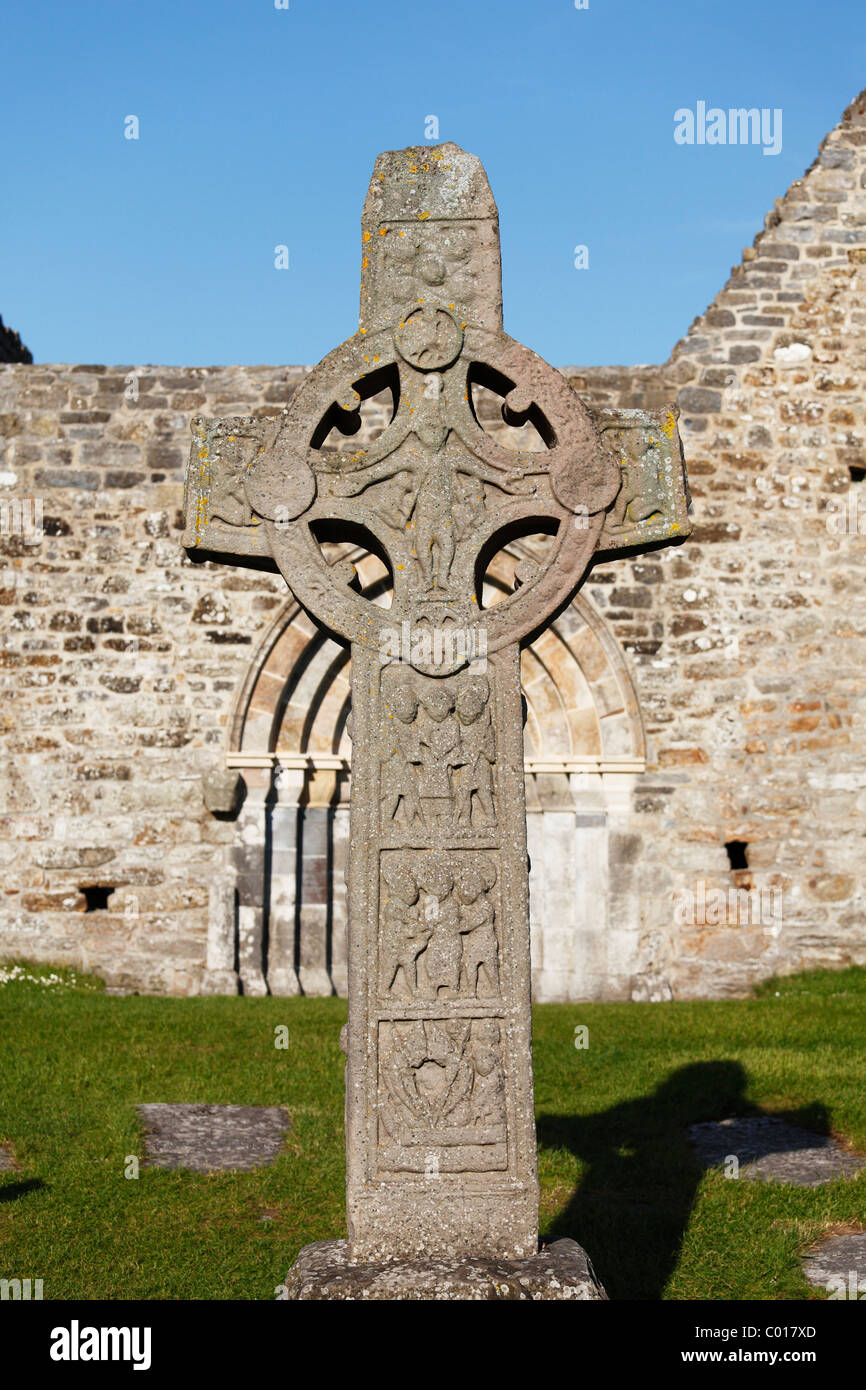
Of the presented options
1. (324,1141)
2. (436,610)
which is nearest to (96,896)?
(324,1141)

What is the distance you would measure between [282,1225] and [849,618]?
6468 millimetres

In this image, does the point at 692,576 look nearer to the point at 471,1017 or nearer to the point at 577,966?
the point at 577,966

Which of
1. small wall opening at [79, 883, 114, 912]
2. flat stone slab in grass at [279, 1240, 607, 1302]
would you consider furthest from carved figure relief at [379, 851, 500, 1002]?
small wall opening at [79, 883, 114, 912]

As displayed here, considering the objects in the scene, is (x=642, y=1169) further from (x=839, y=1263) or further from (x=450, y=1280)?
(x=450, y=1280)

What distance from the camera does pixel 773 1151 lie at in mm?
4859

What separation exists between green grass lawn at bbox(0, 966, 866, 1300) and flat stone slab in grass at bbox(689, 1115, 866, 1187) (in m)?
0.09

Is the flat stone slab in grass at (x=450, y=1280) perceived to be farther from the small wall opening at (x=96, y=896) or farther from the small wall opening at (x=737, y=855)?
the small wall opening at (x=737, y=855)

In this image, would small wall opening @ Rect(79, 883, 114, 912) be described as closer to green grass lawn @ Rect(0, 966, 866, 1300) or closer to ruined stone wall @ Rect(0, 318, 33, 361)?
green grass lawn @ Rect(0, 966, 866, 1300)

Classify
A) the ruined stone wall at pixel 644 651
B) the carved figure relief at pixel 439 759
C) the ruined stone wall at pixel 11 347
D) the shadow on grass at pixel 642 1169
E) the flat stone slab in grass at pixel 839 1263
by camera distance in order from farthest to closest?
1. the ruined stone wall at pixel 11 347
2. the ruined stone wall at pixel 644 651
3. the shadow on grass at pixel 642 1169
4. the flat stone slab in grass at pixel 839 1263
5. the carved figure relief at pixel 439 759

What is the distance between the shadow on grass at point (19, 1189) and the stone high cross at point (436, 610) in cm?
212

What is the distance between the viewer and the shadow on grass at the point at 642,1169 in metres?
3.76

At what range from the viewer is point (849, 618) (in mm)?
9234

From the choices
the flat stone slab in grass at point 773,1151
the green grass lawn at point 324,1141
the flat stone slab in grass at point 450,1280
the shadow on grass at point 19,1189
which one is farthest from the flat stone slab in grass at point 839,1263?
the shadow on grass at point 19,1189
